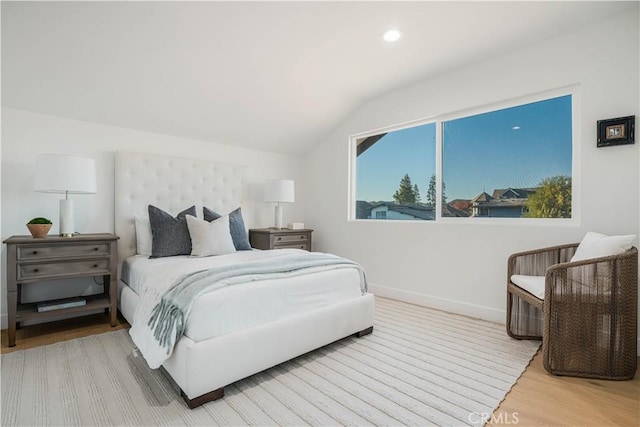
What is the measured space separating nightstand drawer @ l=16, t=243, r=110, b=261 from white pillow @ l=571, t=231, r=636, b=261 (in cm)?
370

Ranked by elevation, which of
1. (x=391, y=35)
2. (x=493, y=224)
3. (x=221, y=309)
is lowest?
(x=221, y=309)

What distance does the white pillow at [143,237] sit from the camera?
3109mm

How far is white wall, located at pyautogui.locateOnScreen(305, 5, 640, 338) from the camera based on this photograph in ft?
7.60

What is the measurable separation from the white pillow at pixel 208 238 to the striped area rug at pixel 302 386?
919 millimetres

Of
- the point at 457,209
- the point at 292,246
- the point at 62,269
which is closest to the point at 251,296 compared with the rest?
the point at 62,269

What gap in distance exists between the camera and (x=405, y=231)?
3.65 m

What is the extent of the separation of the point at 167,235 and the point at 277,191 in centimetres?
153

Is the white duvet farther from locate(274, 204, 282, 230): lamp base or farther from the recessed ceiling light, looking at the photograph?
the recessed ceiling light

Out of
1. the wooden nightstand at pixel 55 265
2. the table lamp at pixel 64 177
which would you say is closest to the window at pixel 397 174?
the wooden nightstand at pixel 55 265

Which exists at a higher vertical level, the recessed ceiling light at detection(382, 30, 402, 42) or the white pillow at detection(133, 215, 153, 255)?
the recessed ceiling light at detection(382, 30, 402, 42)

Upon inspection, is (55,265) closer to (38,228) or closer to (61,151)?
(38,228)

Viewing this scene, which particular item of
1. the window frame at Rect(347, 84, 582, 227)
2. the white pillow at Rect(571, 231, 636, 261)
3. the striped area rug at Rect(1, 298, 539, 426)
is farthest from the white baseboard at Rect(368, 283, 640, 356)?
the white pillow at Rect(571, 231, 636, 261)

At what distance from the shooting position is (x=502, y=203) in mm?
3051

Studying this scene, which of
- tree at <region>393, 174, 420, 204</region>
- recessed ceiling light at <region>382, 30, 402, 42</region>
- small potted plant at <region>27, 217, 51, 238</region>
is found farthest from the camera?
tree at <region>393, 174, 420, 204</region>
